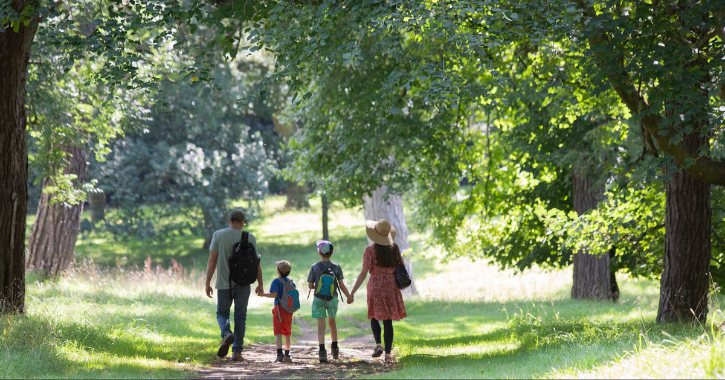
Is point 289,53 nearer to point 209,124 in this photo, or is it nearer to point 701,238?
point 701,238

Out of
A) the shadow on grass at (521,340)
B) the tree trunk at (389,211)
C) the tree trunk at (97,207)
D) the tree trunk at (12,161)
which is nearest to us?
the shadow on grass at (521,340)

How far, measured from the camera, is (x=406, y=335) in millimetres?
11117

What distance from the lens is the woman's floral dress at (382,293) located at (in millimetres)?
7789

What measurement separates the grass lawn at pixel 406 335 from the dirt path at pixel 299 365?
1.17ft

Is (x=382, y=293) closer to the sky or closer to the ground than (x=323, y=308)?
closer to the sky

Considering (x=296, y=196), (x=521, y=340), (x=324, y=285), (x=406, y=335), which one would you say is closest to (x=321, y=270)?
(x=324, y=285)

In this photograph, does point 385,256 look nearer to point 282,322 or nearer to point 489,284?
point 282,322

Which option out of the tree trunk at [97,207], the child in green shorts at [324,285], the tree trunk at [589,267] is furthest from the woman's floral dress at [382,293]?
the tree trunk at [97,207]

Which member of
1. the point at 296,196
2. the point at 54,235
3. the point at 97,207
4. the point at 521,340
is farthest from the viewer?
the point at 296,196

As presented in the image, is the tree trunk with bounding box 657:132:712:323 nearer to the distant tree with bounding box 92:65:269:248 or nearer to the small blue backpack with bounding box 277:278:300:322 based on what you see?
the small blue backpack with bounding box 277:278:300:322

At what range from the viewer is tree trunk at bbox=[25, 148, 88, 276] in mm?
14180

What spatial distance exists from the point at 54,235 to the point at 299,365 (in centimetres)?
920

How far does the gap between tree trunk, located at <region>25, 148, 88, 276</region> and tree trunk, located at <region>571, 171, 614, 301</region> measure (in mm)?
11292

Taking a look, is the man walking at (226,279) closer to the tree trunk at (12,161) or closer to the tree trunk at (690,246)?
the tree trunk at (12,161)
